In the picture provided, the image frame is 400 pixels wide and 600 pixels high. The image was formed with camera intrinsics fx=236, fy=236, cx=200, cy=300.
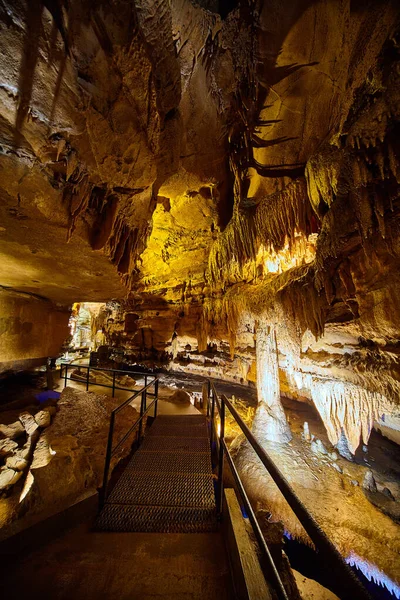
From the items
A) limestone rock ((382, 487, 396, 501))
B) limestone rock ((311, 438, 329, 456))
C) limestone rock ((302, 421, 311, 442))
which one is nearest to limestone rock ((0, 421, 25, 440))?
limestone rock ((311, 438, 329, 456))

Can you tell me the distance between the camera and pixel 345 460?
806cm

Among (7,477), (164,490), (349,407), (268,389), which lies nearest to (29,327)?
(7,477)

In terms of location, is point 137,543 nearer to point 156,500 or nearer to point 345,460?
point 156,500

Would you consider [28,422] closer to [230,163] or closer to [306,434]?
[230,163]

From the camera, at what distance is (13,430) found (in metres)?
3.83

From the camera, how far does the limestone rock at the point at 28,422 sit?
12.9ft

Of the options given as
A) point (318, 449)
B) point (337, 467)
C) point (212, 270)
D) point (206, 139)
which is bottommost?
point (337, 467)

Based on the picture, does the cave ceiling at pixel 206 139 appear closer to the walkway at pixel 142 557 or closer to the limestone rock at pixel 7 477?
the limestone rock at pixel 7 477

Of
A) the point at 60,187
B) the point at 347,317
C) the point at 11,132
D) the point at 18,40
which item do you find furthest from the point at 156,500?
the point at 347,317

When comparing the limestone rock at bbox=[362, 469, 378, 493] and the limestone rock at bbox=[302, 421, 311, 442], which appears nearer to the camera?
the limestone rock at bbox=[362, 469, 378, 493]

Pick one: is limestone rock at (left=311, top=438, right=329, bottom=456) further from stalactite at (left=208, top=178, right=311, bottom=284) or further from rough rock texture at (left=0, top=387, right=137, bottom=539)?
rough rock texture at (left=0, top=387, right=137, bottom=539)

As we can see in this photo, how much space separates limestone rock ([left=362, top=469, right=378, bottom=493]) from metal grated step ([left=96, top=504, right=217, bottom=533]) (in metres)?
7.29

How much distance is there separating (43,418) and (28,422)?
0.22m

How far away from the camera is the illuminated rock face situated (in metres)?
2.11
